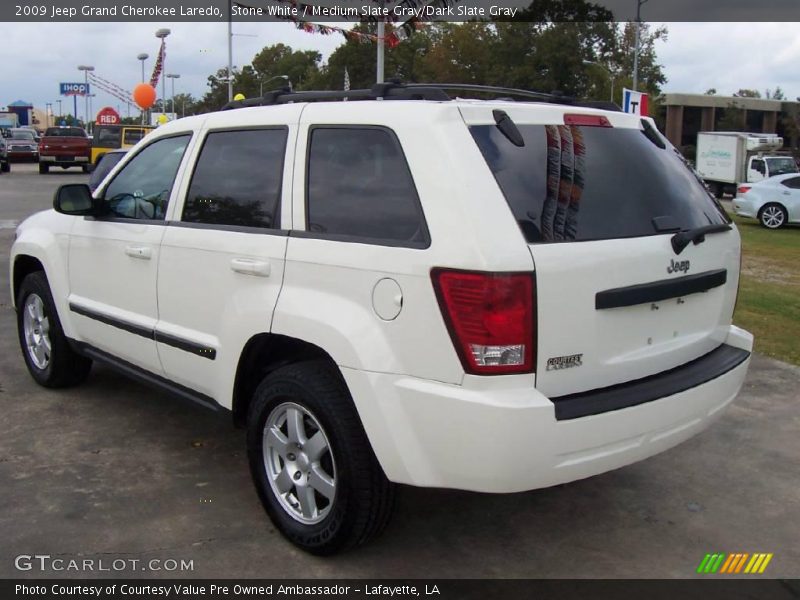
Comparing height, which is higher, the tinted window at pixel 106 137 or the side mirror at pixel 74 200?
the tinted window at pixel 106 137

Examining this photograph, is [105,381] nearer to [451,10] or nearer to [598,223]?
[598,223]

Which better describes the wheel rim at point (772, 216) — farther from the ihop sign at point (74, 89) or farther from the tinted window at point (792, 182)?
the ihop sign at point (74, 89)

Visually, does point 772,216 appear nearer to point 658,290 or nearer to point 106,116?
point 658,290

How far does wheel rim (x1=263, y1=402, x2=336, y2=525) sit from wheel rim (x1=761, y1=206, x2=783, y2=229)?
18.8 m

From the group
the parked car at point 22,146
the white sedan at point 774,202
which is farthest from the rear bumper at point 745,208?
the parked car at point 22,146

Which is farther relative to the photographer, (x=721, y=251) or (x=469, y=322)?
(x=721, y=251)

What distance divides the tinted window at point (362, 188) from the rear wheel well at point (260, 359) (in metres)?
0.50

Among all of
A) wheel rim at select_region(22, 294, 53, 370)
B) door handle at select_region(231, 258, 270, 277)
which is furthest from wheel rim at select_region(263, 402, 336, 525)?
wheel rim at select_region(22, 294, 53, 370)

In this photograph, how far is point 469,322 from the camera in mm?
2730

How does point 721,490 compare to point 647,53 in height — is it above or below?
below

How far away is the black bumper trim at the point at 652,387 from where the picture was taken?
2854 mm

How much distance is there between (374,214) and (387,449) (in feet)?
2.95

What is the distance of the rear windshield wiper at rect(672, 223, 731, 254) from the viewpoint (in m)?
3.21
